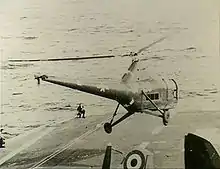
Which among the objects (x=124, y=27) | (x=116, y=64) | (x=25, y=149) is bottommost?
(x=25, y=149)

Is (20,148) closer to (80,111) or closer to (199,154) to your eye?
(80,111)

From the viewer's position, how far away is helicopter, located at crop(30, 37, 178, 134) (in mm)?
1478

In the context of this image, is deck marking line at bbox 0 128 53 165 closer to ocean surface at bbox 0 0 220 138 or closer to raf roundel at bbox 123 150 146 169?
ocean surface at bbox 0 0 220 138

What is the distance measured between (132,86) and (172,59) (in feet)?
0.50

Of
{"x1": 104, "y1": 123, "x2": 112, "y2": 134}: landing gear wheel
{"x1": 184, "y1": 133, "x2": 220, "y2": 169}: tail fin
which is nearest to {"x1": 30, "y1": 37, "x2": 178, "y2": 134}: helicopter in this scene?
{"x1": 104, "y1": 123, "x2": 112, "y2": 134}: landing gear wheel

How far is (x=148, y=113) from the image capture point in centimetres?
149

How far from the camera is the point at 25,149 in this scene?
1.54m

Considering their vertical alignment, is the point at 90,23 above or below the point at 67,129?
above

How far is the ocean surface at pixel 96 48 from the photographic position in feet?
4.85

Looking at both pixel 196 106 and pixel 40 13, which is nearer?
pixel 196 106

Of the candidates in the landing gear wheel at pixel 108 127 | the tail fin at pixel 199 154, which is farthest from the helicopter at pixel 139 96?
the tail fin at pixel 199 154

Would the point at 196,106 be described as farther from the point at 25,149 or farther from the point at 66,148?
the point at 25,149

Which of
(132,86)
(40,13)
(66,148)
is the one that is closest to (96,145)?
(66,148)

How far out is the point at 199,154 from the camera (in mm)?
1405
